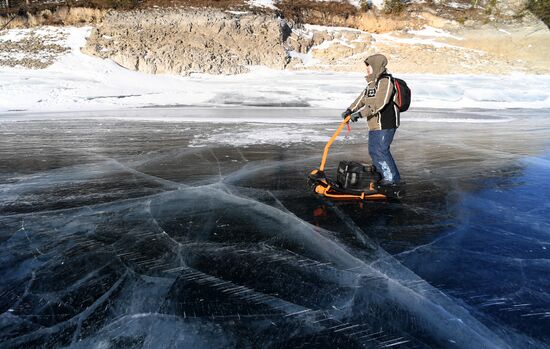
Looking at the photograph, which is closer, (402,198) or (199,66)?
(402,198)

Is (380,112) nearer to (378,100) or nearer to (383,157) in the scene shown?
(378,100)

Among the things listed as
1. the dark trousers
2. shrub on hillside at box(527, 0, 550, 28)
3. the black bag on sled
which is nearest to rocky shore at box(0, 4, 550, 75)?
shrub on hillside at box(527, 0, 550, 28)

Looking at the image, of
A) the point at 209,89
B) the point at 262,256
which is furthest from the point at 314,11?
the point at 262,256

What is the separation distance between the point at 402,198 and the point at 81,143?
654 cm

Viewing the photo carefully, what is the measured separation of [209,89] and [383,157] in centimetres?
1735

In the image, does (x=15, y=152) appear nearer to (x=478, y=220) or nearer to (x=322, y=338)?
(x=322, y=338)

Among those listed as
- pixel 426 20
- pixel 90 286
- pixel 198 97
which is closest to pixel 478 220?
pixel 90 286

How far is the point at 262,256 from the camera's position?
3.06 metres

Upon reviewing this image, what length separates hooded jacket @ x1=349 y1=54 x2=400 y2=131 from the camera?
4.22m

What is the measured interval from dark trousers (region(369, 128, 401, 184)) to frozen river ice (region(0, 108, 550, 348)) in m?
0.37

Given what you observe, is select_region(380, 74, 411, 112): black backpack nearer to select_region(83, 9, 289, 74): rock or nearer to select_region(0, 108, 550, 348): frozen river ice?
select_region(0, 108, 550, 348): frozen river ice

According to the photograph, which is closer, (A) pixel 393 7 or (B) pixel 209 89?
(B) pixel 209 89

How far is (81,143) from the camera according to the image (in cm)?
777

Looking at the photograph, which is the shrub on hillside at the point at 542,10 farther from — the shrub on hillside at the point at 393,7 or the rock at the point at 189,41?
the rock at the point at 189,41
